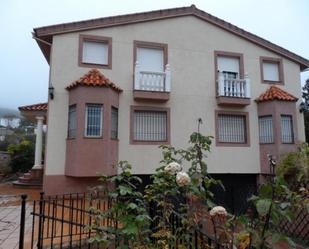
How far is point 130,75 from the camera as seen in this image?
13.0 meters

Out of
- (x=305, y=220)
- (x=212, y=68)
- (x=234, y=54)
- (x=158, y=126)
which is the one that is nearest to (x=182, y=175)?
(x=305, y=220)

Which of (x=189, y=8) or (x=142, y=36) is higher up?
(x=189, y=8)

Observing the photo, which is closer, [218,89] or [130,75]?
[130,75]

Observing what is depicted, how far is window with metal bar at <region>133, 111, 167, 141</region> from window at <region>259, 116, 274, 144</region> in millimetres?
5018

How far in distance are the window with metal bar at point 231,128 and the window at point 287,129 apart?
6.06ft

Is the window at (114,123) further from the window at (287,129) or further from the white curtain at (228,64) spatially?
the window at (287,129)

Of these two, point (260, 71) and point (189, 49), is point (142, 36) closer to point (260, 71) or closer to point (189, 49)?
point (189, 49)

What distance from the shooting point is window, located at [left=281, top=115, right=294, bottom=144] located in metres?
14.2

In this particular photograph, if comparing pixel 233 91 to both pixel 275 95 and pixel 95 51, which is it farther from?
pixel 95 51

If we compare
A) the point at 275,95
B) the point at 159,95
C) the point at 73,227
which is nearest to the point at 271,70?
the point at 275,95

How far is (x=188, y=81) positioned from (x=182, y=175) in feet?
36.8

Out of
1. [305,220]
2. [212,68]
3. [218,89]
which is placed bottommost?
[305,220]

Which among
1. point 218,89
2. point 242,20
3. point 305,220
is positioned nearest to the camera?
point 305,220

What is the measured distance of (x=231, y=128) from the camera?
46.8ft
